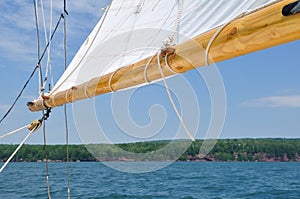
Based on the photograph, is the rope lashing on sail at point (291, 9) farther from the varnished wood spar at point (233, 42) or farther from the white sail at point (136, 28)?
the white sail at point (136, 28)

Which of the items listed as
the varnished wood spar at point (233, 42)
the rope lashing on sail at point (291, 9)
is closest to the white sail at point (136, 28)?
the varnished wood spar at point (233, 42)

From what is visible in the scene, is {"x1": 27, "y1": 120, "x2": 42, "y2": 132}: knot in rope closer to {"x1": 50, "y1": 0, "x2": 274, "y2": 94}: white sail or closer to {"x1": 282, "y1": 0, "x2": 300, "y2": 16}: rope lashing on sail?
{"x1": 50, "y1": 0, "x2": 274, "y2": 94}: white sail

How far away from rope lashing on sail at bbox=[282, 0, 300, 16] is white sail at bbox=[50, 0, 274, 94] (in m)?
0.27

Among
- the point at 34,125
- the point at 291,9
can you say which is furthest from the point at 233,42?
the point at 34,125

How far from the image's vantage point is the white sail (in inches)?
51.7

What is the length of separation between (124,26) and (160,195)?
9705 mm

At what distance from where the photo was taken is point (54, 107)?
2416mm

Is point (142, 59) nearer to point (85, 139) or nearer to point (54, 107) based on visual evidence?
point (85, 139)

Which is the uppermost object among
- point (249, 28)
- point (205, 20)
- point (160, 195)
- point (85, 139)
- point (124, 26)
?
point (124, 26)

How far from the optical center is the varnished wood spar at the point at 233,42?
90 centimetres

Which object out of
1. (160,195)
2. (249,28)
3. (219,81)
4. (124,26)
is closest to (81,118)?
(124,26)

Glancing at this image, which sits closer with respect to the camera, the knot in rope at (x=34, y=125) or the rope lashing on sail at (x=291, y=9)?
the rope lashing on sail at (x=291, y=9)

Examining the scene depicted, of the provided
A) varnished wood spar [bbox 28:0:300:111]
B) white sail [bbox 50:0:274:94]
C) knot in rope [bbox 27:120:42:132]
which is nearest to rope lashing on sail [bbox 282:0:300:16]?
varnished wood spar [bbox 28:0:300:111]

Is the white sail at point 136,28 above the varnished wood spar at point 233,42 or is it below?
above
